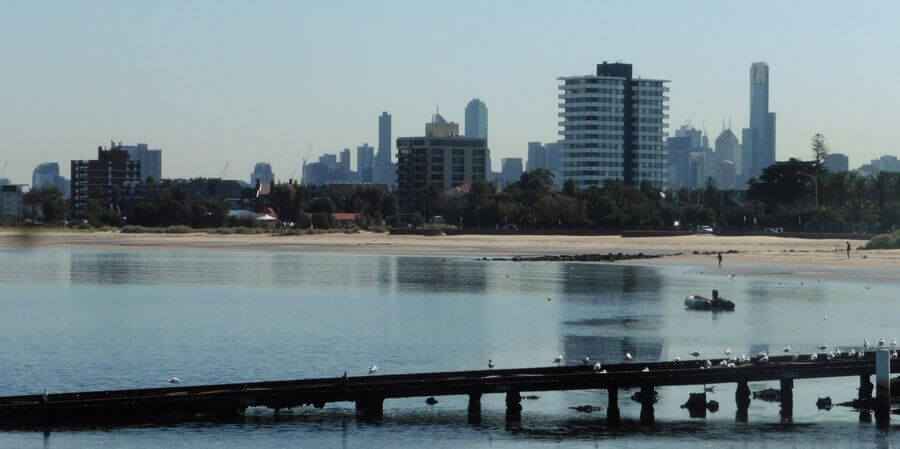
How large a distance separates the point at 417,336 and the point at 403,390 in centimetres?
2216

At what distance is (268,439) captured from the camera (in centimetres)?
3750

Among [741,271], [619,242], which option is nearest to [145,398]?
[741,271]

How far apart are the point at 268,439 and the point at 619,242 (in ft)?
440

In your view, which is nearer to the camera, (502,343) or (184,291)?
(502,343)

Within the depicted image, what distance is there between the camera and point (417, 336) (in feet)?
202

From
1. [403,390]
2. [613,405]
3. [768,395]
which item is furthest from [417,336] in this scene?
[403,390]

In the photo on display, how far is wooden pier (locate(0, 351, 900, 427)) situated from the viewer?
1486 inches

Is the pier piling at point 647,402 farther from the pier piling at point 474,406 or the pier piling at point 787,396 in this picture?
the pier piling at point 474,406

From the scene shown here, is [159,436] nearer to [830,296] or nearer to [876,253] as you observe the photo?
[830,296]

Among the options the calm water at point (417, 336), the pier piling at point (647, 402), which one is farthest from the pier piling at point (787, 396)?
the pier piling at point (647, 402)

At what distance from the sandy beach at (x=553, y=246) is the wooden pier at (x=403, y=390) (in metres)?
65.9

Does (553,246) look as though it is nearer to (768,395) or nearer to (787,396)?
(768,395)

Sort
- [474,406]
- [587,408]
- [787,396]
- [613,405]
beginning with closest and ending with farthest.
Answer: [474,406], [613,405], [787,396], [587,408]

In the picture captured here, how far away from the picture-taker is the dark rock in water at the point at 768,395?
1716 inches
